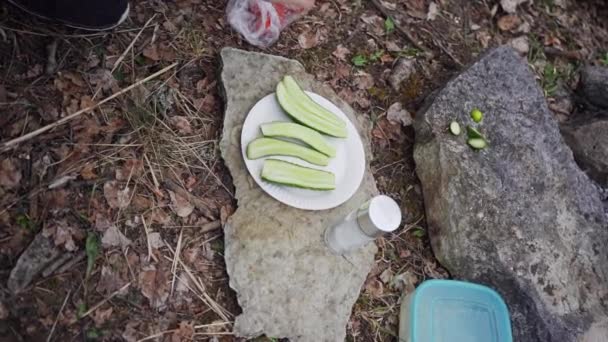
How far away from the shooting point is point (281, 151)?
3.05 m

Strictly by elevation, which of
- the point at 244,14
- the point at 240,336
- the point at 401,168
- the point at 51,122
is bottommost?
the point at 240,336

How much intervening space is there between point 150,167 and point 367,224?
1.15m

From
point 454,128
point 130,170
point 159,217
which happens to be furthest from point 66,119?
point 454,128

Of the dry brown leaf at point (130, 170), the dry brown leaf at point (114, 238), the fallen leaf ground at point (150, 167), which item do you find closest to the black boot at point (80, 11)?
the fallen leaf ground at point (150, 167)

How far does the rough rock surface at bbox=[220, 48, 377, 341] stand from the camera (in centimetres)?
282

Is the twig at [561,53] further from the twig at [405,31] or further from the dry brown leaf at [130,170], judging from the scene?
the dry brown leaf at [130,170]

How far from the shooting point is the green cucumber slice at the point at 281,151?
3.00 meters

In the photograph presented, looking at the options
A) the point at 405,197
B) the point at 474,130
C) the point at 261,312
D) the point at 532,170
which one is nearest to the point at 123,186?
the point at 261,312

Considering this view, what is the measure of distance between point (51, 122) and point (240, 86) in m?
1.01

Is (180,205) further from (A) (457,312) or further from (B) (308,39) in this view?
(A) (457,312)

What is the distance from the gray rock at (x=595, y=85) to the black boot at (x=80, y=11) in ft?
11.2

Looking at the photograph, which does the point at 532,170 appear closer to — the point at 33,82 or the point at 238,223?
the point at 238,223

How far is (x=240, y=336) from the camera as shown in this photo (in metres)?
2.77

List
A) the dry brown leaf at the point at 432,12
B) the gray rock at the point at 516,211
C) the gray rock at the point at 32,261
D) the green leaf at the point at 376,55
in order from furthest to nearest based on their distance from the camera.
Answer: the dry brown leaf at the point at 432,12, the green leaf at the point at 376,55, the gray rock at the point at 516,211, the gray rock at the point at 32,261
